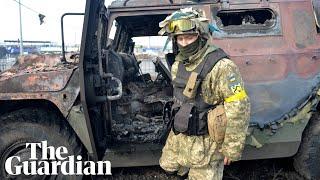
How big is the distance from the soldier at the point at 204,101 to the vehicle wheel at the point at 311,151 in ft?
5.08

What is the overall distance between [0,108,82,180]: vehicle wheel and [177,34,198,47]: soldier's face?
1.68m

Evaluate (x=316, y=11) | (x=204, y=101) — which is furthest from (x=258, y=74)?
(x=204, y=101)

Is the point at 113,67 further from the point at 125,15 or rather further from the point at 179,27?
the point at 179,27

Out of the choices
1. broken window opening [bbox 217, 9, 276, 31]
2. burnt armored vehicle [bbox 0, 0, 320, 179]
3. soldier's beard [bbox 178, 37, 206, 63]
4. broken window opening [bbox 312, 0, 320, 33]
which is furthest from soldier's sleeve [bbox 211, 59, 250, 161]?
broken window opening [bbox 312, 0, 320, 33]

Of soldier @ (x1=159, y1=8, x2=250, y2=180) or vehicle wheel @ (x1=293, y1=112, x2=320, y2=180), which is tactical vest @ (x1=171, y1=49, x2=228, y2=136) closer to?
soldier @ (x1=159, y1=8, x2=250, y2=180)

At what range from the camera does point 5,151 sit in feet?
12.2

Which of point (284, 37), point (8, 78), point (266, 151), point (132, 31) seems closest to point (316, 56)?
point (284, 37)

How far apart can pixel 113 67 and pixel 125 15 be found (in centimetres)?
52

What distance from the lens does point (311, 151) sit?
3.98 meters

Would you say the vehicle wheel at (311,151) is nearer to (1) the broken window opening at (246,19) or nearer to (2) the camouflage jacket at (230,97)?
(1) the broken window opening at (246,19)

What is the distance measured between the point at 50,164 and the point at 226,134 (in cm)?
191

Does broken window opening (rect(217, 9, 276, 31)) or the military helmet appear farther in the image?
broken window opening (rect(217, 9, 276, 31))

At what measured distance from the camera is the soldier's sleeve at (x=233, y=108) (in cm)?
247

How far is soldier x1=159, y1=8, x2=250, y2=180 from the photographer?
8.18 ft
